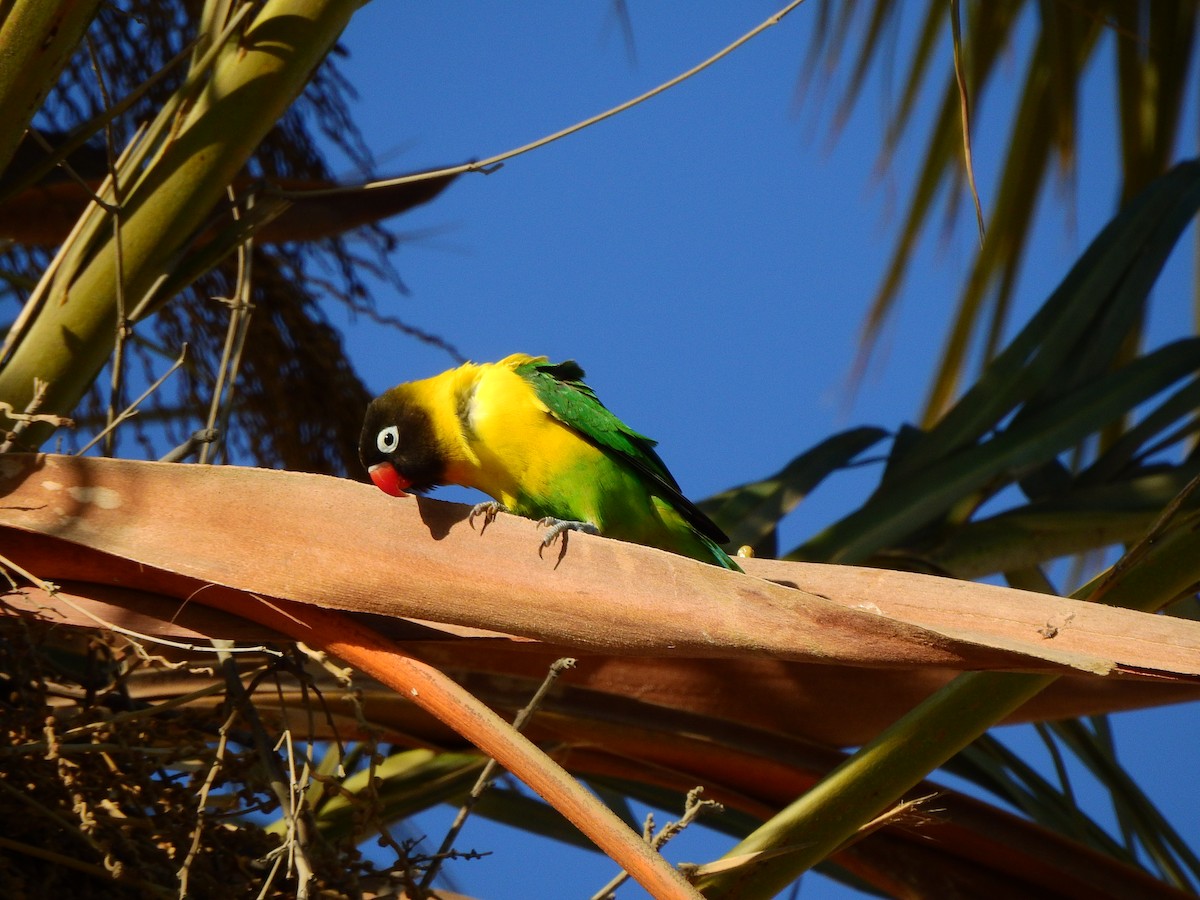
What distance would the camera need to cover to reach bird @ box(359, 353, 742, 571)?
2.34 m

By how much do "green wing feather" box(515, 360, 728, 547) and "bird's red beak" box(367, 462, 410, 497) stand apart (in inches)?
13.3

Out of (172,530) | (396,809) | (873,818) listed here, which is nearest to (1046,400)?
(873,818)

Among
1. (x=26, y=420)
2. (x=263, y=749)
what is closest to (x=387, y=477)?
(x=263, y=749)

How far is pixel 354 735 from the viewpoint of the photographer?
1.97 m

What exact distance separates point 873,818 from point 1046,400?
151 centimetres

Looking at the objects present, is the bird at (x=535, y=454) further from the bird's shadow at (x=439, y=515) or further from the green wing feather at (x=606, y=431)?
the bird's shadow at (x=439, y=515)

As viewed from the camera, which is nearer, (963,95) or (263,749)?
(963,95)

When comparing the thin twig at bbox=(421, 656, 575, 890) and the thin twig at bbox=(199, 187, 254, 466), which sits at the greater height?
the thin twig at bbox=(199, 187, 254, 466)

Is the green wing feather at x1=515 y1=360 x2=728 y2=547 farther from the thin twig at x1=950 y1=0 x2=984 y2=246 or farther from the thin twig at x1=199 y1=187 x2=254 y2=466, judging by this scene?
the thin twig at x1=950 y1=0 x2=984 y2=246

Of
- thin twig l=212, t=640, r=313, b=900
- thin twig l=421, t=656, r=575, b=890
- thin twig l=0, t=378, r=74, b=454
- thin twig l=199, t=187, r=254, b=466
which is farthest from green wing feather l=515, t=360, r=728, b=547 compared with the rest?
thin twig l=0, t=378, r=74, b=454

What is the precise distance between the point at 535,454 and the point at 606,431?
16cm

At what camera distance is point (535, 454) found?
233 cm

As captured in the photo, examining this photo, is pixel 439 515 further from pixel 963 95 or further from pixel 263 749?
pixel 963 95

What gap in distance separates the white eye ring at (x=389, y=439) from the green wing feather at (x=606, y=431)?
291 mm
